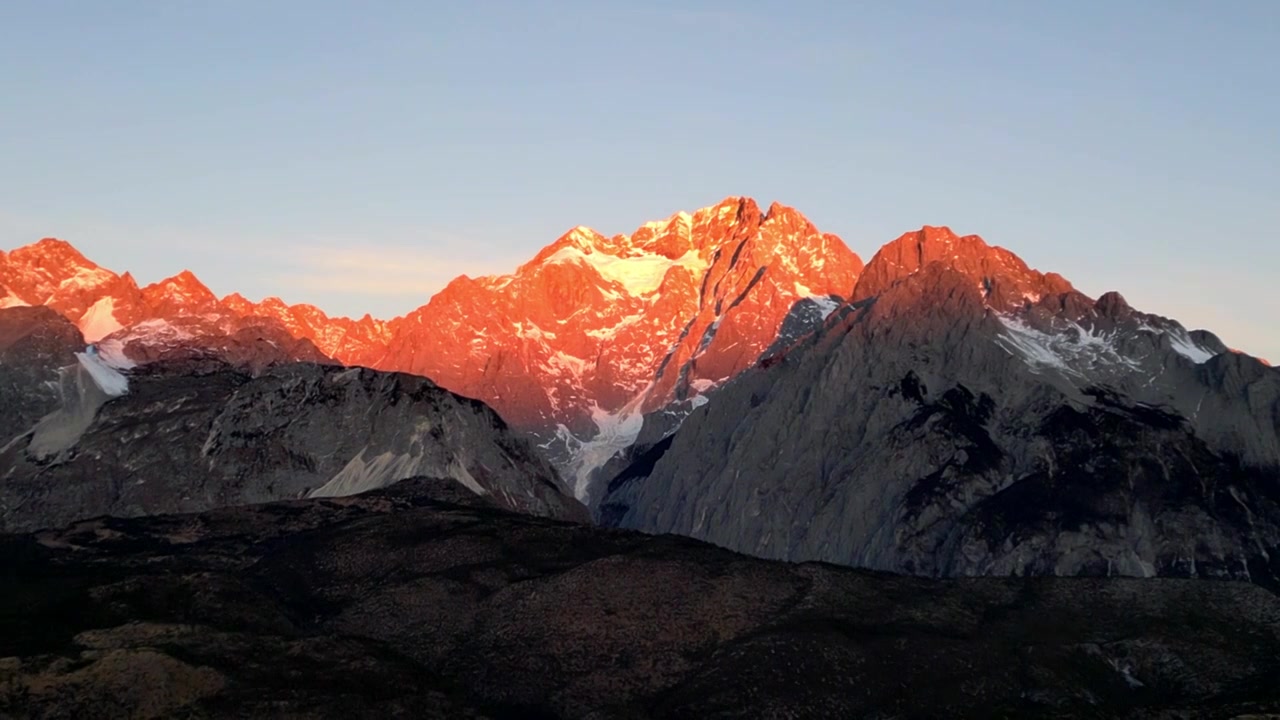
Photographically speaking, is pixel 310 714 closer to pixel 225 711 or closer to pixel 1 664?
pixel 225 711

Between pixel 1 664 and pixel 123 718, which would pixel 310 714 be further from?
pixel 1 664

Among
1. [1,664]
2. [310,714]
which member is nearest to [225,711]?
[310,714]

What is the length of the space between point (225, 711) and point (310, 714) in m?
8.64

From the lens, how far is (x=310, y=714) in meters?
200

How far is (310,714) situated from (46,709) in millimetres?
26277

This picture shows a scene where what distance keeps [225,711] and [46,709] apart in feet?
58.2

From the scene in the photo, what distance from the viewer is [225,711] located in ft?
646

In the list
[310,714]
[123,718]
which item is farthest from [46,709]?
[310,714]

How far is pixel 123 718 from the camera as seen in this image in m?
194

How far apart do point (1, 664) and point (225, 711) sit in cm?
2435

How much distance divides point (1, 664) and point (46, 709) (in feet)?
28.9

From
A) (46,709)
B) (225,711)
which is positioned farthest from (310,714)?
(46,709)

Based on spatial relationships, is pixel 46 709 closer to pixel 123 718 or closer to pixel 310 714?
pixel 123 718

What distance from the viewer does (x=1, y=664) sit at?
200 m
